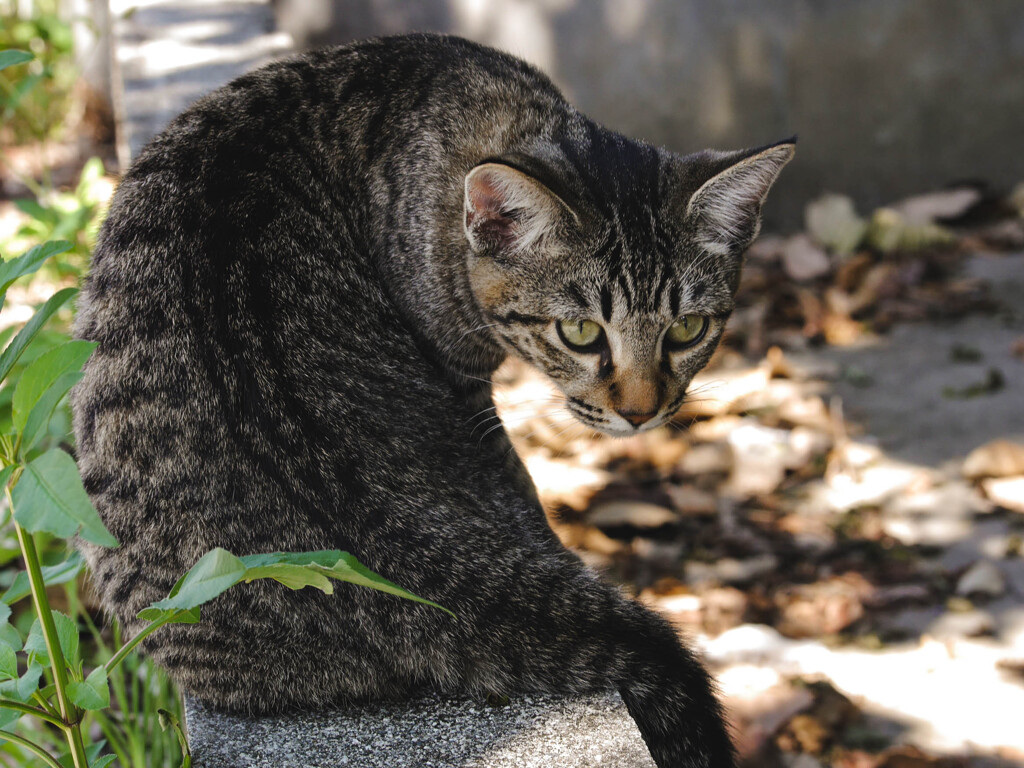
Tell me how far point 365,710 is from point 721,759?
63 centimetres

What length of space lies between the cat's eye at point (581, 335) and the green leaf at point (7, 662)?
4.51 ft

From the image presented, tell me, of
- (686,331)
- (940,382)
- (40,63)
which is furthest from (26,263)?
(40,63)

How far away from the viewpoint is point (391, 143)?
2523 mm

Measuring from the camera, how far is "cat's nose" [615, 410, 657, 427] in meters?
2.34

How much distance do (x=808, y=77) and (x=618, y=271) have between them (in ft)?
10.6

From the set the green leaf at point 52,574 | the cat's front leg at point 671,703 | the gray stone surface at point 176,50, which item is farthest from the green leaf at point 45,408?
the gray stone surface at point 176,50

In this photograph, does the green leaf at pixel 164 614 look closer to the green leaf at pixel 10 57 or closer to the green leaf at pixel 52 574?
the green leaf at pixel 52 574

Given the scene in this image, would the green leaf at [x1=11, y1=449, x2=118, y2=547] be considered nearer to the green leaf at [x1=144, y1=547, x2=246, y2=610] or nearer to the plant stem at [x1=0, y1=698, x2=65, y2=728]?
the green leaf at [x1=144, y1=547, x2=246, y2=610]

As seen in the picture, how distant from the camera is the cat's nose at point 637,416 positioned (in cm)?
234

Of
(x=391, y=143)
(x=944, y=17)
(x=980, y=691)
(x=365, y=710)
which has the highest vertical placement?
(x=944, y=17)

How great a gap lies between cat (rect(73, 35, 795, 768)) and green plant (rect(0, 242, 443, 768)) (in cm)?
42

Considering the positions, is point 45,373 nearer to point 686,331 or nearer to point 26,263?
point 26,263

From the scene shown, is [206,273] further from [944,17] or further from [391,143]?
[944,17]

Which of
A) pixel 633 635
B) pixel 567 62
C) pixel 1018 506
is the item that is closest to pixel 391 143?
pixel 633 635
